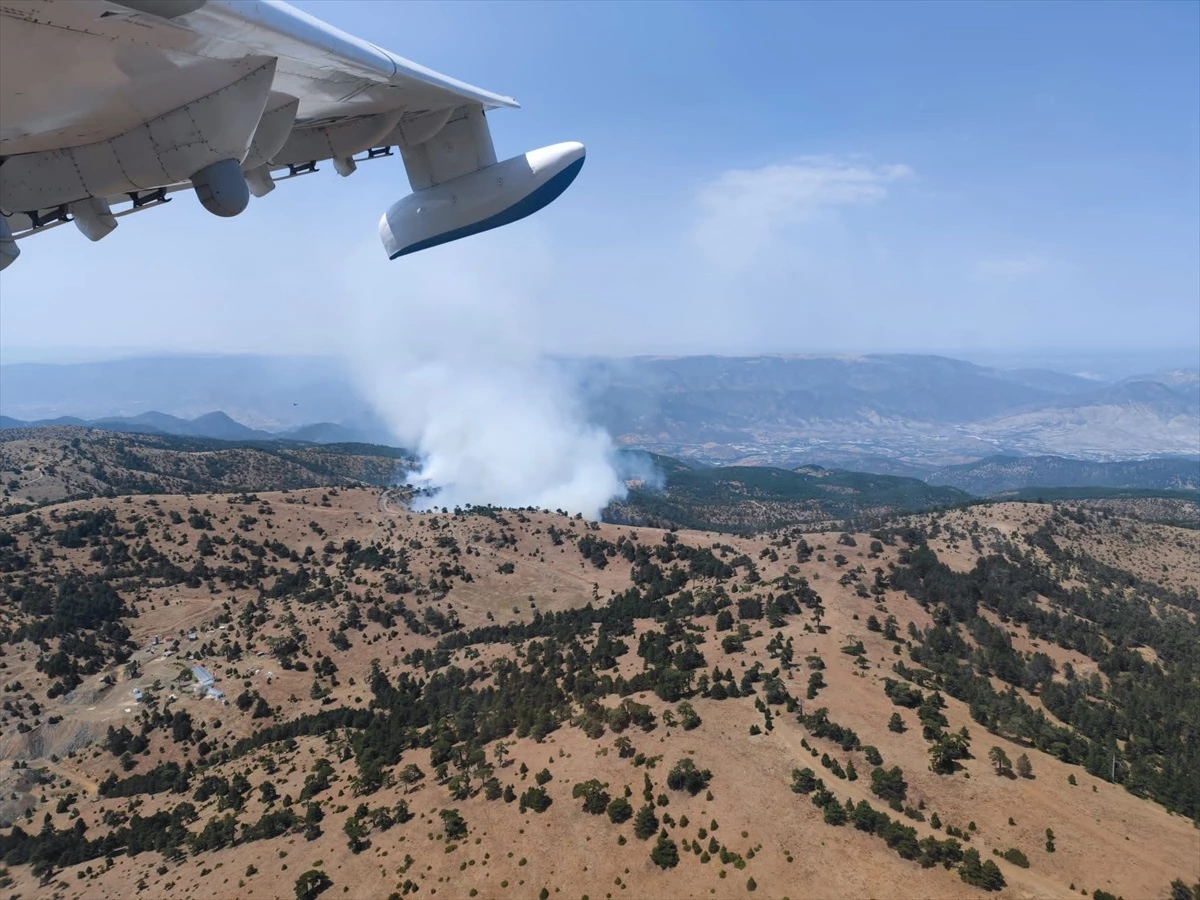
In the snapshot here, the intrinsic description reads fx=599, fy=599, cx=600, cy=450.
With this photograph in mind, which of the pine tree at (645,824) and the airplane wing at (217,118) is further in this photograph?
the pine tree at (645,824)

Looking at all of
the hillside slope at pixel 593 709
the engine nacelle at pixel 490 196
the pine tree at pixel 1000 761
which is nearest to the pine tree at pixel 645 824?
the hillside slope at pixel 593 709

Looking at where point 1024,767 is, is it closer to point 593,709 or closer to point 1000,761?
point 1000,761

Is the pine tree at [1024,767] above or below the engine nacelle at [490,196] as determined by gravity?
below

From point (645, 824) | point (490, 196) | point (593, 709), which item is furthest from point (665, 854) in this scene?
point (490, 196)

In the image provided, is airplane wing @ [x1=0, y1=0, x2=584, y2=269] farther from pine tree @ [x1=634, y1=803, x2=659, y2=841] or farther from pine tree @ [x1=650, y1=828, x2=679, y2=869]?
pine tree @ [x1=634, y1=803, x2=659, y2=841]

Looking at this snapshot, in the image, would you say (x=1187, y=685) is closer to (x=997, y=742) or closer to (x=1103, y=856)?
(x=997, y=742)

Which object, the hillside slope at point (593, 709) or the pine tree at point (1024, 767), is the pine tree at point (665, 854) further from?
the pine tree at point (1024, 767)

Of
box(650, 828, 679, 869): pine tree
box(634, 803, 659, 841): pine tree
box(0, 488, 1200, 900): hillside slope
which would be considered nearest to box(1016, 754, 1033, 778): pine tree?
box(0, 488, 1200, 900): hillside slope
